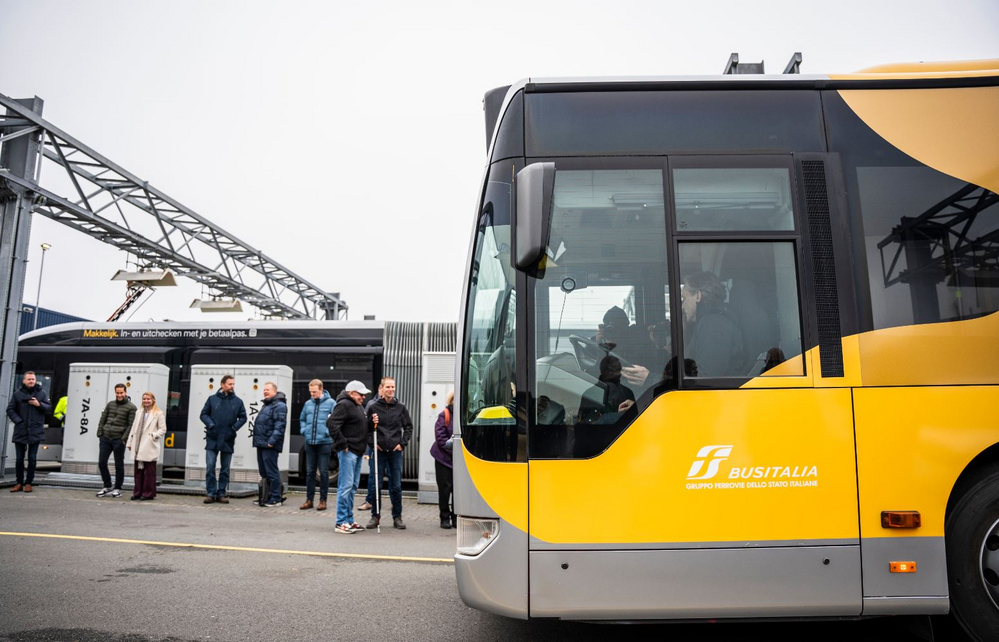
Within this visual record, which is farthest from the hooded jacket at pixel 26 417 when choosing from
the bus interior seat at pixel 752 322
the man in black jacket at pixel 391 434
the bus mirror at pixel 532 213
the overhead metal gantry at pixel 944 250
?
the overhead metal gantry at pixel 944 250

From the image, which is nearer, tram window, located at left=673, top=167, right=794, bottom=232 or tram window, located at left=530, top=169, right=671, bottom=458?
tram window, located at left=530, top=169, right=671, bottom=458

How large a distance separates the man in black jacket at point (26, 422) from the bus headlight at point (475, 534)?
434 inches

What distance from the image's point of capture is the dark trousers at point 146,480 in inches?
441

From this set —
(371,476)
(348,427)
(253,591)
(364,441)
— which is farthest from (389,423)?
(253,591)

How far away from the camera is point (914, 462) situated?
359 cm

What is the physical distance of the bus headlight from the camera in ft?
11.7

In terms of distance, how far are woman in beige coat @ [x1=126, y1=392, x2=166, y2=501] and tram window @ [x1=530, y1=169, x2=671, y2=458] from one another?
9.86 meters

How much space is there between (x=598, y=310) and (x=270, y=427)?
8587 millimetres

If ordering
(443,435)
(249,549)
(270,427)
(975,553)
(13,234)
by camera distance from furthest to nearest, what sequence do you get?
1. (13,234)
2. (270,427)
3. (443,435)
4. (249,549)
5. (975,553)

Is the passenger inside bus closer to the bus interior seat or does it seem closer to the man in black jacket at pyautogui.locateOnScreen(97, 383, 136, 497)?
the bus interior seat

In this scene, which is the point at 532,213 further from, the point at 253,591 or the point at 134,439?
the point at 134,439

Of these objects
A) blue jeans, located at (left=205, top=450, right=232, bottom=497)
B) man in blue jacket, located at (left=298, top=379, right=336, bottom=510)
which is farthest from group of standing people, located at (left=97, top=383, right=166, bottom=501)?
man in blue jacket, located at (left=298, top=379, right=336, bottom=510)

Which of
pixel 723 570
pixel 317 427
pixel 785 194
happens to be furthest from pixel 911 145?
pixel 317 427

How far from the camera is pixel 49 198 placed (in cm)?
1335
